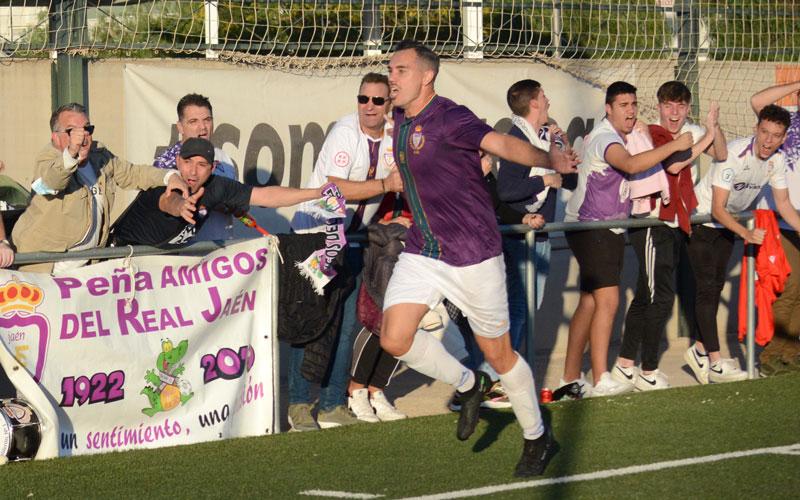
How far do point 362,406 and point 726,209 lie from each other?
3252 mm

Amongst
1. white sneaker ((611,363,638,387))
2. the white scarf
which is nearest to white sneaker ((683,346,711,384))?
white sneaker ((611,363,638,387))

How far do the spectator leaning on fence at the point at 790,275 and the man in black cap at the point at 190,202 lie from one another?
4170 millimetres

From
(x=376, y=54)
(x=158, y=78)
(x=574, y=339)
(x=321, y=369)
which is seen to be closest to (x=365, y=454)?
(x=321, y=369)

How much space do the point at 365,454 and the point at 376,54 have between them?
439cm

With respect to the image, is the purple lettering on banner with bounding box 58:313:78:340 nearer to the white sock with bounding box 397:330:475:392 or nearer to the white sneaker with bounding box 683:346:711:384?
the white sock with bounding box 397:330:475:392

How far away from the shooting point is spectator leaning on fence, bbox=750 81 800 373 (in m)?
10.6

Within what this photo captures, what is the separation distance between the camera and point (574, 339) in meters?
9.79

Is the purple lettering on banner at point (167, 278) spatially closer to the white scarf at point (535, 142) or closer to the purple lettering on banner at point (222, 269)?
the purple lettering on banner at point (222, 269)

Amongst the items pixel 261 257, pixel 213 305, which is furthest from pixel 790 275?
pixel 213 305

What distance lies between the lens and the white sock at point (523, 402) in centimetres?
720

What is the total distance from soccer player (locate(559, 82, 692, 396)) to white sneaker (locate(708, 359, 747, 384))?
2.82 ft

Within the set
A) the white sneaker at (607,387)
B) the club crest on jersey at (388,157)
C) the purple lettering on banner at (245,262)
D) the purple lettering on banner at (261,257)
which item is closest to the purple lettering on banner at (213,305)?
the purple lettering on banner at (245,262)

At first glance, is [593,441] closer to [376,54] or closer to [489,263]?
[489,263]

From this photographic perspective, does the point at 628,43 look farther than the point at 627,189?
Yes
